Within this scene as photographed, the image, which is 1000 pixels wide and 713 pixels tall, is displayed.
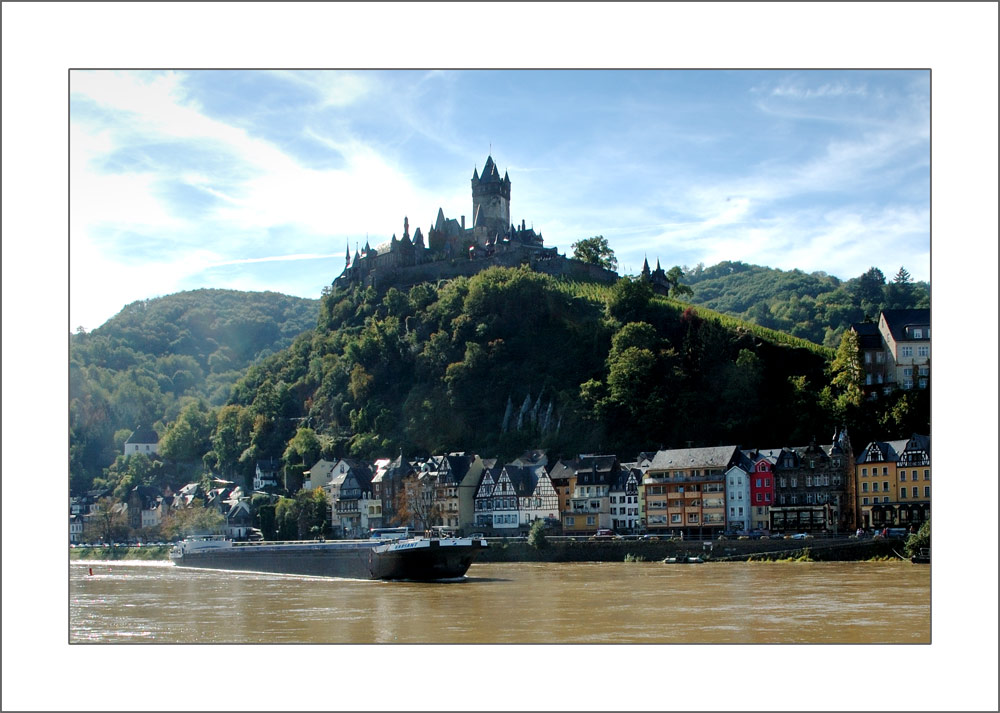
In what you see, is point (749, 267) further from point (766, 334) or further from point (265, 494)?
point (265, 494)

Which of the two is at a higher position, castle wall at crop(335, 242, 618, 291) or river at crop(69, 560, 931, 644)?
castle wall at crop(335, 242, 618, 291)

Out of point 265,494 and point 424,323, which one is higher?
point 424,323

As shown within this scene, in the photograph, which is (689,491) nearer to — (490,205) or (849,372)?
(849,372)

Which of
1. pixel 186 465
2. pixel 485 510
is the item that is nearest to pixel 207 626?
pixel 485 510

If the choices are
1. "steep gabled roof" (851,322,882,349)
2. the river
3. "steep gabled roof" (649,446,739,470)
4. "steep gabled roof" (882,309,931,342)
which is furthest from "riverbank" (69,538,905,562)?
"steep gabled roof" (851,322,882,349)

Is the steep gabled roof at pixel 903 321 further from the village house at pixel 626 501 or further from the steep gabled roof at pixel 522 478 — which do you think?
the steep gabled roof at pixel 522 478

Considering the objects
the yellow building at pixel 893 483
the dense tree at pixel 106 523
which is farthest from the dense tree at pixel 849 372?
the dense tree at pixel 106 523

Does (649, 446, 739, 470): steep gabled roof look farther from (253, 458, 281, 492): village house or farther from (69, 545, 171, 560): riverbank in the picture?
(253, 458, 281, 492): village house
